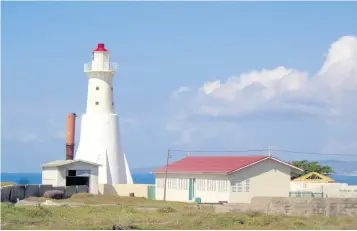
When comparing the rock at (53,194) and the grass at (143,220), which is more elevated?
the rock at (53,194)

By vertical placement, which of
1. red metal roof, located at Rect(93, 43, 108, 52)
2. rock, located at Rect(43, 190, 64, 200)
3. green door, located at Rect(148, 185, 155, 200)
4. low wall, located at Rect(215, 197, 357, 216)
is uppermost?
red metal roof, located at Rect(93, 43, 108, 52)

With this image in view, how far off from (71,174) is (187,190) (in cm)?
870

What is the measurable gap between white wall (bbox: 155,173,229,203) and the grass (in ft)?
34.4

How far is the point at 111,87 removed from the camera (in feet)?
190

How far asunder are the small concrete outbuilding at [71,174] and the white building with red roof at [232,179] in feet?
19.8

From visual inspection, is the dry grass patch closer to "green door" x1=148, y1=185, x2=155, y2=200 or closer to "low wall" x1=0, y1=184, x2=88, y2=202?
"low wall" x1=0, y1=184, x2=88, y2=202

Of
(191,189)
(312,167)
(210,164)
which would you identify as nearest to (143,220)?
(191,189)

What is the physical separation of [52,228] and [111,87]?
31454mm

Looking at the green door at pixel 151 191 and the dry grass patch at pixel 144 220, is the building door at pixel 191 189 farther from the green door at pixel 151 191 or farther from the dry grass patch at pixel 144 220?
the dry grass patch at pixel 144 220

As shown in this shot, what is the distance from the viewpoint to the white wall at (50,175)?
51.9m

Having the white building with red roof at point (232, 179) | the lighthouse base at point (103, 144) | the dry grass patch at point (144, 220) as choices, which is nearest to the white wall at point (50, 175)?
the lighthouse base at point (103, 144)

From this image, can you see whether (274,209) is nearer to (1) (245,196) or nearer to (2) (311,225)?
(2) (311,225)

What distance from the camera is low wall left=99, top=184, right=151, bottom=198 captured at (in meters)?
53.8

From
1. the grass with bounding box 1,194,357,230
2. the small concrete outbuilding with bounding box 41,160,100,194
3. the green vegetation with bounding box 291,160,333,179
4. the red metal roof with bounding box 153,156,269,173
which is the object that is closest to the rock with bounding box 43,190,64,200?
the small concrete outbuilding with bounding box 41,160,100,194
